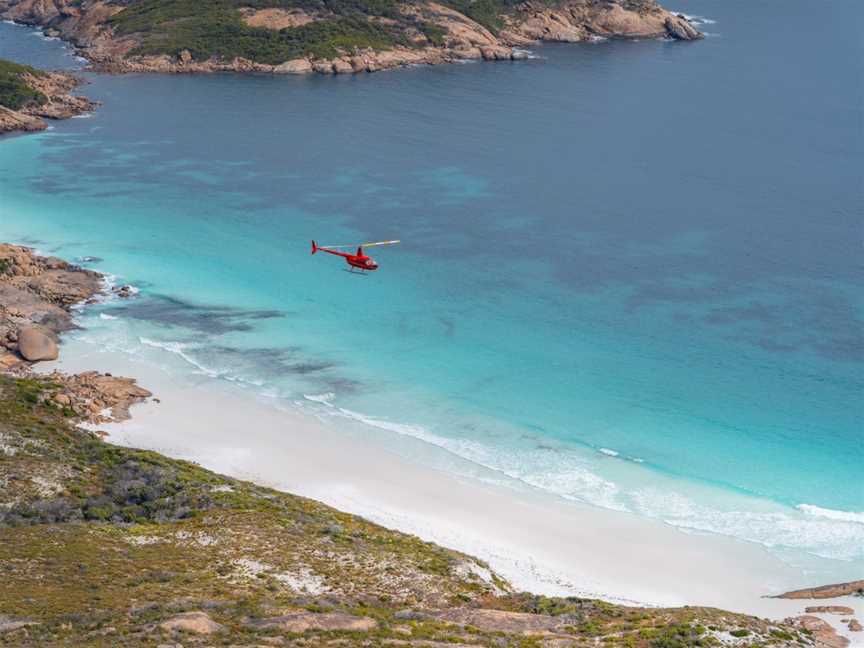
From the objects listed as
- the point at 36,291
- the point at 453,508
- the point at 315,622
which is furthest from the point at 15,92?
the point at 315,622

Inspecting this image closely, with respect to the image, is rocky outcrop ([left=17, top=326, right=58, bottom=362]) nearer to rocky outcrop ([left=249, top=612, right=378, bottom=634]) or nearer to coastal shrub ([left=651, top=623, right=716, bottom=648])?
rocky outcrop ([left=249, top=612, right=378, bottom=634])

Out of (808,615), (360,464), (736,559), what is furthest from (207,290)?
(808,615)

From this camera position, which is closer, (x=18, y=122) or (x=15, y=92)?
(x=18, y=122)

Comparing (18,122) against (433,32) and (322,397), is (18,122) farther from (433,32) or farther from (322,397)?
(322,397)

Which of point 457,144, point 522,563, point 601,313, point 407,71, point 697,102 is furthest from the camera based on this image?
point 407,71

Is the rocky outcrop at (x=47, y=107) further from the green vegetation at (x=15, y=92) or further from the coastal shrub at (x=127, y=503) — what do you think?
the coastal shrub at (x=127, y=503)

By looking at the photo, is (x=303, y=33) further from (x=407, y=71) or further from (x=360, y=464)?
(x=360, y=464)
